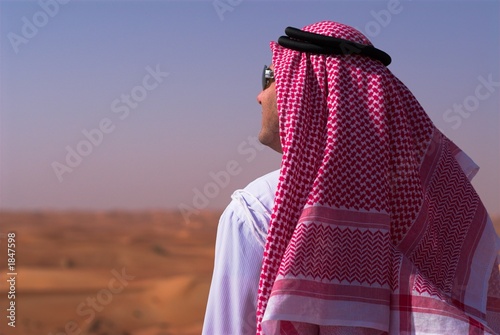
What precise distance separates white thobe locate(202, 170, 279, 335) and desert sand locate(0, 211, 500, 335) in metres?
8.23

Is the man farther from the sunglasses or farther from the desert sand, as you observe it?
the desert sand

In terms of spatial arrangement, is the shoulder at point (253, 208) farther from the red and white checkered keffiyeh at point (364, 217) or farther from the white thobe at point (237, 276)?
the red and white checkered keffiyeh at point (364, 217)

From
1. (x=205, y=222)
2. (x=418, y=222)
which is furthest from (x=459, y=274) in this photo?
(x=205, y=222)

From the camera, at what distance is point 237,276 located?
2793 mm

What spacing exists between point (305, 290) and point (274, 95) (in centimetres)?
87

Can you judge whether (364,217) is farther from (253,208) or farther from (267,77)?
(267,77)

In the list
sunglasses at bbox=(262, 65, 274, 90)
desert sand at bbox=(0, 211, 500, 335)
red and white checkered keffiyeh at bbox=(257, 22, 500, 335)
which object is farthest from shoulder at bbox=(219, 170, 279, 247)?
desert sand at bbox=(0, 211, 500, 335)

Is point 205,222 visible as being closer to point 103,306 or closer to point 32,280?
point 32,280

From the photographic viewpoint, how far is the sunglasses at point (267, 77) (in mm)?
3258

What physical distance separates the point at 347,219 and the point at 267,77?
830 mm

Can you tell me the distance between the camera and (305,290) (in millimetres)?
2662

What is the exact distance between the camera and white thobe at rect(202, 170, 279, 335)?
2783 millimetres

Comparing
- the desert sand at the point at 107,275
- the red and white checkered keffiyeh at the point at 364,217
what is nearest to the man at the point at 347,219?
the red and white checkered keffiyeh at the point at 364,217

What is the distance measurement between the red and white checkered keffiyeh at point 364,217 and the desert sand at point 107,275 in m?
8.36
